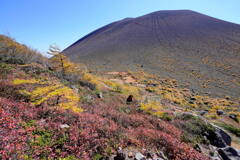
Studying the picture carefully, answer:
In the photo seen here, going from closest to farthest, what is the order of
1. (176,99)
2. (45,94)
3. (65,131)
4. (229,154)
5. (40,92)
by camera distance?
1. (65,131)
2. (229,154)
3. (40,92)
4. (45,94)
5. (176,99)

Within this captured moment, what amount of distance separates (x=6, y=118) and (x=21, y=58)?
8492 mm

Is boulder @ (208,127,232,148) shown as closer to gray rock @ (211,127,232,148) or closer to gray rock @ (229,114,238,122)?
gray rock @ (211,127,232,148)

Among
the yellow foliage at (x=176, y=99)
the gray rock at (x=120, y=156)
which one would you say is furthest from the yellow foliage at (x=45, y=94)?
the yellow foliage at (x=176, y=99)

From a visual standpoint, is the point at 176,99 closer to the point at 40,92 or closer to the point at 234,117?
the point at 234,117

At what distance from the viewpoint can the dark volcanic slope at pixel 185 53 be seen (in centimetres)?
2531

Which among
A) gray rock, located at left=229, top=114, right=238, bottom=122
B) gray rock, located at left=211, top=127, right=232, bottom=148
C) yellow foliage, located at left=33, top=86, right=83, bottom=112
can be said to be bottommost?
gray rock, located at left=229, top=114, right=238, bottom=122

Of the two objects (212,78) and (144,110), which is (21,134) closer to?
(144,110)

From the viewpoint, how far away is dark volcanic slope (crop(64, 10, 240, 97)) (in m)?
25.3

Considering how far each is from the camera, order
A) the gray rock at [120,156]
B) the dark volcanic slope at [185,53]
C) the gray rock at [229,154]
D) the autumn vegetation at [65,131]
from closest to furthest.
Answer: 1. the autumn vegetation at [65,131]
2. the gray rock at [120,156]
3. the gray rock at [229,154]
4. the dark volcanic slope at [185,53]

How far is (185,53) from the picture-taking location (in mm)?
39281

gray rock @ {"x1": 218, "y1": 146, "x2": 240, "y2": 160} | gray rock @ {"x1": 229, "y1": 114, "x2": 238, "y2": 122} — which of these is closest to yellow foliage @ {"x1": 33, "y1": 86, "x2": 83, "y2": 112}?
gray rock @ {"x1": 218, "y1": 146, "x2": 240, "y2": 160}

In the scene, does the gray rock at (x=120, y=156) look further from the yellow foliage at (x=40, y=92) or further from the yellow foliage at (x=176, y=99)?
the yellow foliage at (x=176, y=99)

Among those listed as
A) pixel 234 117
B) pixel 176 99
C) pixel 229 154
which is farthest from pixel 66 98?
pixel 234 117

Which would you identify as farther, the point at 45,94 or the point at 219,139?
the point at 219,139
